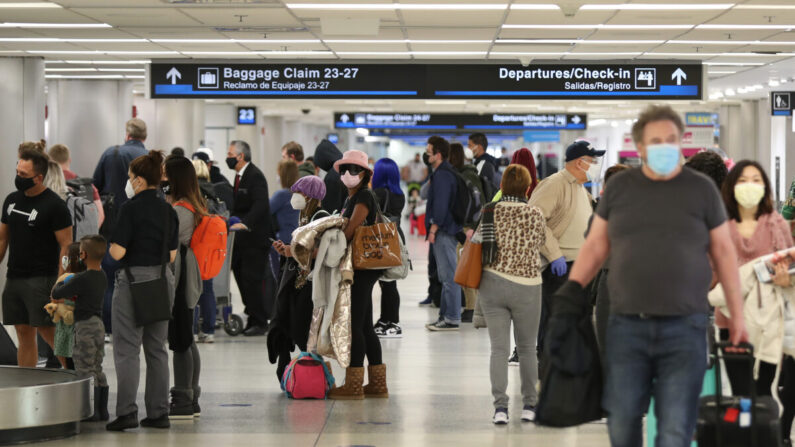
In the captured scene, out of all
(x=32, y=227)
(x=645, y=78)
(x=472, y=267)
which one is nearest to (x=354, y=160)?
(x=472, y=267)

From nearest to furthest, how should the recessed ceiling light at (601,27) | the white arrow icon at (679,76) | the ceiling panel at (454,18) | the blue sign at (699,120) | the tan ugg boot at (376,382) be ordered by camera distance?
the tan ugg boot at (376,382)
the ceiling panel at (454,18)
the recessed ceiling light at (601,27)
the white arrow icon at (679,76)
the blue sign at (699,120)

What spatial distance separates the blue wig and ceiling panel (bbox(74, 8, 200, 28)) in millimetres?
2409

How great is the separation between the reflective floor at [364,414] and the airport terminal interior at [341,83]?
0.02 meters

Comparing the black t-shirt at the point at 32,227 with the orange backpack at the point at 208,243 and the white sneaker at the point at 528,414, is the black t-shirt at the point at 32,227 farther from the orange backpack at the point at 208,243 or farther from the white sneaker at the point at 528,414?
the white sneaker at the point at 528,414

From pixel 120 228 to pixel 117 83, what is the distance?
11841 mm

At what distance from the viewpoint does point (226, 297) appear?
34.3 feet

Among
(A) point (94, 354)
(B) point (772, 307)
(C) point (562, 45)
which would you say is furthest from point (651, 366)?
(C) point (562, 45)

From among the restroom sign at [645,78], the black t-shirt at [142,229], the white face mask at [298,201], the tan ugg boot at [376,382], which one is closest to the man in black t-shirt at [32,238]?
the black t-shirt at [142,229]

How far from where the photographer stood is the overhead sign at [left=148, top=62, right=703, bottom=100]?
1241 centimetres

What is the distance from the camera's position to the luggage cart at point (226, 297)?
10.3m

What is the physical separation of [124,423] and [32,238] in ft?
5.17

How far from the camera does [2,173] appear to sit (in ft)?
45.1

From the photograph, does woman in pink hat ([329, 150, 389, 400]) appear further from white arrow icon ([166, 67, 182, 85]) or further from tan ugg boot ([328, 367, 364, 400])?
white arrow icon ([166, 67, 182, 85])

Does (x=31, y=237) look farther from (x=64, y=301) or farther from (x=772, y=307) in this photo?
(x=772, y=307)
